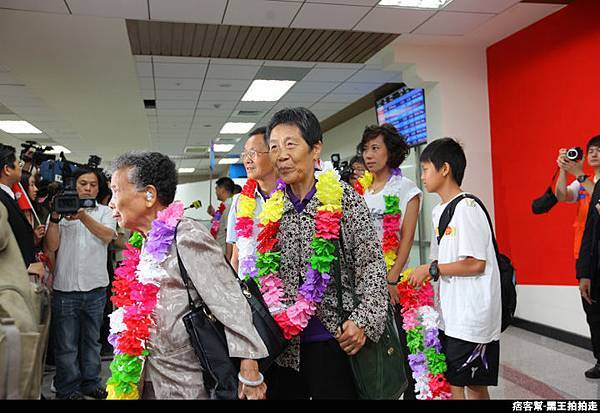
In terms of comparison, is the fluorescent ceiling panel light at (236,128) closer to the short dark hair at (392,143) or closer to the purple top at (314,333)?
the short dark hair at (392,143)

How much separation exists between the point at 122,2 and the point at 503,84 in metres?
3.22

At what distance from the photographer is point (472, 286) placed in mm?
1777

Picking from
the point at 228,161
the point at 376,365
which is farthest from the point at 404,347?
the point at 228,161

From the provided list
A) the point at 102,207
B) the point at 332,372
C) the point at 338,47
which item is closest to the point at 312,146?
the point at 332,372

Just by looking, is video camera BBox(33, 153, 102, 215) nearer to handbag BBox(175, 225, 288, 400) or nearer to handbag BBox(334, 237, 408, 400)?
handbag BBox(175, 225, 288, 400)

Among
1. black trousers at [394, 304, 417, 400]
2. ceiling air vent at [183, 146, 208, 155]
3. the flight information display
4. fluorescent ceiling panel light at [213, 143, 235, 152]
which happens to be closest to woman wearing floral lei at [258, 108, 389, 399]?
black trousers at [394, 304, 417, 400]

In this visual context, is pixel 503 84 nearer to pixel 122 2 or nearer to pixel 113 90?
pixel 122 2

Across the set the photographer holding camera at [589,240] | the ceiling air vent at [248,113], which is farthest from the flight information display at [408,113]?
the photographer holding camera at [589,240]

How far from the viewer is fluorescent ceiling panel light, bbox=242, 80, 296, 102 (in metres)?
5.93

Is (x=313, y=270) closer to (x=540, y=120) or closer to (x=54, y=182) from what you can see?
(x=54, y=182)

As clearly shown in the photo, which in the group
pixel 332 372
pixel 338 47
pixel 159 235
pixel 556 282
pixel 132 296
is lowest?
pixel 556 282

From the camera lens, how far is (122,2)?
3598 mm

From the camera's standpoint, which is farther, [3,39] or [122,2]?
[3,39]

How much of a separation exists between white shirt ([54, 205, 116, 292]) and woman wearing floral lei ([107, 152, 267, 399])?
5.16 feet
